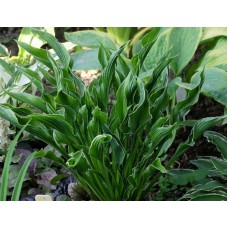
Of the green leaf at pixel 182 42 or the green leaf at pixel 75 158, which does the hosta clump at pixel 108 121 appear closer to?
the green leaf at pixel 75 158

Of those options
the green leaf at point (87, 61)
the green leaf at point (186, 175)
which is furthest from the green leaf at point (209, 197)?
the green leaf at point (87, 61)

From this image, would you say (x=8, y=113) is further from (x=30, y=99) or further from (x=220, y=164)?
(x=220, y=164)

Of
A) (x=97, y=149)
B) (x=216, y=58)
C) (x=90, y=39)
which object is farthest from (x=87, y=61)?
(x=97, y=149)

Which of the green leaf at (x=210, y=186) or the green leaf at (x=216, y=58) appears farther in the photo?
the green leaf at (x=216, y=58)

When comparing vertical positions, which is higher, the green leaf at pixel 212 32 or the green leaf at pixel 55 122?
the green leaf at pixel 212 32

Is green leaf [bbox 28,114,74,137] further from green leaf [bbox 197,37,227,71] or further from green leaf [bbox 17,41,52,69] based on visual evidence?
green leaf [bbox 197,37,227,71]

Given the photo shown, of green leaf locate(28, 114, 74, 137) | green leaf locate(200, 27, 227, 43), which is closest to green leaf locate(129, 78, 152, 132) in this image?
green leaf locate(28, 114, 74, 137)

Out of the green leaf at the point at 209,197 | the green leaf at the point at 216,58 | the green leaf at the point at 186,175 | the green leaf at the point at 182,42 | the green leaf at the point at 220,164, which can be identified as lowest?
the green leaf at the point at 209,197
